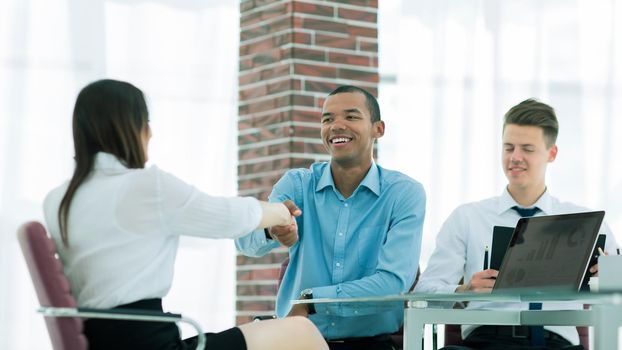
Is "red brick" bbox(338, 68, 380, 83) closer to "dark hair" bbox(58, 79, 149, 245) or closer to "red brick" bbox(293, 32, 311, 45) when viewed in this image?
"red brick" bbox(293, 32, 311, 45)

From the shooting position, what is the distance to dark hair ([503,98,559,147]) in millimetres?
3777

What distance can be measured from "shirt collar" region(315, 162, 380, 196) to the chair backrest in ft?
4.34

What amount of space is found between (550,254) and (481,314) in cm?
29

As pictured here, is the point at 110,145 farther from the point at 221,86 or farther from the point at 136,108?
the point at 221,86

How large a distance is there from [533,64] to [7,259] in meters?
2.85

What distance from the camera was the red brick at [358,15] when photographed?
16.4ft

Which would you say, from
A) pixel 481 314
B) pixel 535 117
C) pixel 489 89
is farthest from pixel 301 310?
pixel 489 89

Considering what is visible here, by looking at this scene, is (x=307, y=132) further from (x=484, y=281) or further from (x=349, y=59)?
(x=484, y=281)

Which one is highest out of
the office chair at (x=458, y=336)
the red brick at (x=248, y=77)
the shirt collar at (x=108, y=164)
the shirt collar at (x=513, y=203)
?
the red brick at (x=248, y=77)

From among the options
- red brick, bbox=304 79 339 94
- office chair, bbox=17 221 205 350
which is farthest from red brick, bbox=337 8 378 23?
office chair, bbox=17 221 205 350

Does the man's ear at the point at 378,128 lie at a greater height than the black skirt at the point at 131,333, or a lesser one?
greater

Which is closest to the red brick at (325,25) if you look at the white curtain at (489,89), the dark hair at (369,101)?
the white curtain at (489,89)

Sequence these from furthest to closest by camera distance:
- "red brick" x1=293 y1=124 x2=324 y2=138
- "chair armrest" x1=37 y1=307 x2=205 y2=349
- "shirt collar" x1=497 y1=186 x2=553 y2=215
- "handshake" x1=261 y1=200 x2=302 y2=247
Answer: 1. "red brick" x1=293 y1=124 x2=324 y2=138
2. "shirt collar" x1=497 y1=186 x2=553 y2=215
3. "handshake" x1=261 y1=200 x2=302 y2=247
4. "chair armrest" x1=37 y1=307 x2=205 y2=349

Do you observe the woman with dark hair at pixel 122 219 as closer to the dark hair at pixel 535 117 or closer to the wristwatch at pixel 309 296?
the wristwatch at pixel 309 296
